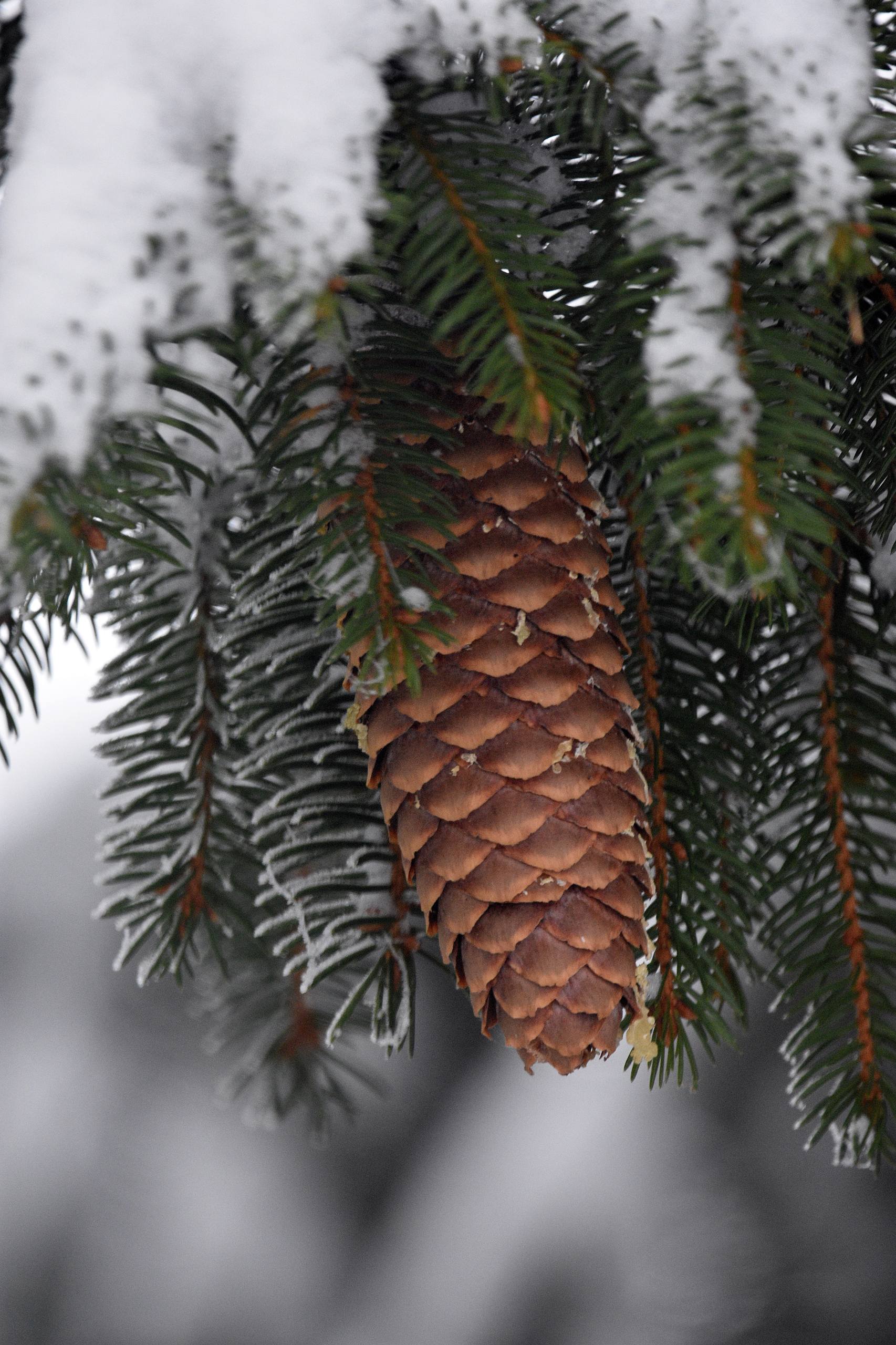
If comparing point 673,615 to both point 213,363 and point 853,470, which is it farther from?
point 213,363

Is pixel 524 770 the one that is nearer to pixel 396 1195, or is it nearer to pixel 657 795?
pixel 657 795

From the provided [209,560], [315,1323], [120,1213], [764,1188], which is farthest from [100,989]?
[209,560]

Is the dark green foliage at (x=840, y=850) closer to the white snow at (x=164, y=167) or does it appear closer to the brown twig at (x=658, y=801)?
the brown twig at (x=658, y=801)

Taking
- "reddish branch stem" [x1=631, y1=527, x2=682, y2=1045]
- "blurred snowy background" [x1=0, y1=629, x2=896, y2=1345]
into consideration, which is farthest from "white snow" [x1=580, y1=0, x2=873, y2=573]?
"blurred snowy background" [x1=0, y1=629, x2=896, y2=1345]

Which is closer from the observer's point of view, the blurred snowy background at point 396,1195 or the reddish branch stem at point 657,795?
the reddish branch stem at point 657,795

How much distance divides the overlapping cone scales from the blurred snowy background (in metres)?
1.01

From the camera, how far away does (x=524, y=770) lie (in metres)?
0.41

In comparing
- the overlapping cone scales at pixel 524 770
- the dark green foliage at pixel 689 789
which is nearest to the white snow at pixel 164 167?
the overlapping cone scales at pixel 524 770

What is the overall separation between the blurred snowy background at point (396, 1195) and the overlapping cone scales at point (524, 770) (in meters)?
1.01

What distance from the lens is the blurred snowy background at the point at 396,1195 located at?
1271mm

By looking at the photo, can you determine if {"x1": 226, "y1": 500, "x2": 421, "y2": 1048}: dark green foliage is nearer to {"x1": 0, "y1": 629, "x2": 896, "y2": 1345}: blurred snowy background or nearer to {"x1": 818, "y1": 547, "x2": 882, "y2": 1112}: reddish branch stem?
{"x1": 818, "y1": 547, "x2": 882, "y2": 1112}: reddish branch stem

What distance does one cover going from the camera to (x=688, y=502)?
0.98 ft

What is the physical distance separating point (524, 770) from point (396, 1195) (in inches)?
49.8

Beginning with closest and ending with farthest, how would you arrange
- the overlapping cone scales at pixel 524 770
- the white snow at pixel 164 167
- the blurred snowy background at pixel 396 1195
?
the white snow at pixel 164 167
the overlapping cone scales at pixel 524 770
the blurred snowy background at pixel 396 1195
